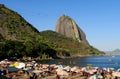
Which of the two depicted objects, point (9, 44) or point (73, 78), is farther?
point (9, 44)

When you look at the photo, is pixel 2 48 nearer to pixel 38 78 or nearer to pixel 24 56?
pixel 24 56

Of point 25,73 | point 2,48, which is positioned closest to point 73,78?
point 25,73

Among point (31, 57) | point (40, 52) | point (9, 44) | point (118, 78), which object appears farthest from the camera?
point (40, 52)

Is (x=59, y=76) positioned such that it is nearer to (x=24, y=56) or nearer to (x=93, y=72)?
(x=93, y=72)

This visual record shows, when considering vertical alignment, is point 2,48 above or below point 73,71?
above

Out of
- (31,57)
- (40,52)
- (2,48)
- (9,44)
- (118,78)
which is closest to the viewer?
(118,78)

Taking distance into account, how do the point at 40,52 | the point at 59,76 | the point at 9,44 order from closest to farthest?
the point at 59,76, the point at 9,44, the point at 40,52

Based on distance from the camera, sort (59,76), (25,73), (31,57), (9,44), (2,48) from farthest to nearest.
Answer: (31,57) → (9,44) → (2,48) → (25,73) → (59,76)

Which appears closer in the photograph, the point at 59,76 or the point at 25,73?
the point at 59,76

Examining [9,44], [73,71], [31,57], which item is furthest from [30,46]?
[73,71]
